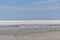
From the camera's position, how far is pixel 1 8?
767 millimetres

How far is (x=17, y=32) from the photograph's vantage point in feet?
2.20

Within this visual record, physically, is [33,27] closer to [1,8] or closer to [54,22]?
[54,22]

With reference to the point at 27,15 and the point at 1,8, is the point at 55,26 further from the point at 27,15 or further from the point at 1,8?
the point at 1,8

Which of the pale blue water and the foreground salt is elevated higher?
the pale blue water

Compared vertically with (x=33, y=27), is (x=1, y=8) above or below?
above

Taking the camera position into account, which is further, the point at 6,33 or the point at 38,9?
the point at 38,9

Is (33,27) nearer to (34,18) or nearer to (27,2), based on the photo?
(34,18)

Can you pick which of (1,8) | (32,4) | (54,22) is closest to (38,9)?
(32,4)

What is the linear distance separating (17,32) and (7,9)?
8.6 inches

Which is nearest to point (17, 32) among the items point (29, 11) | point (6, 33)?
point (6, 33)

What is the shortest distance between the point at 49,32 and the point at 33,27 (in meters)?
0.12

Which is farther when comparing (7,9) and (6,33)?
(7,9)

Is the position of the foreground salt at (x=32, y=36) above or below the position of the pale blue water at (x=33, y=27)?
below

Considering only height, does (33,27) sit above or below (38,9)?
below
